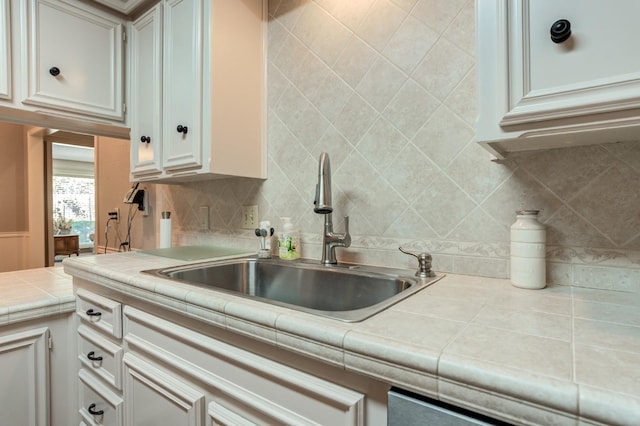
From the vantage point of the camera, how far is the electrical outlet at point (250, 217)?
5.08 feet

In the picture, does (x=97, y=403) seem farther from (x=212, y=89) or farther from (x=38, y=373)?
(x=212, y=89)

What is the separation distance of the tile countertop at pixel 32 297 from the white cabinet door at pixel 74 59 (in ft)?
2.60

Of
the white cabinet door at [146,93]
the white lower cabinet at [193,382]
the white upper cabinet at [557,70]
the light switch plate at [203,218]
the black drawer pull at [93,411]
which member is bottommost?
the black drawer pull at [93,411]

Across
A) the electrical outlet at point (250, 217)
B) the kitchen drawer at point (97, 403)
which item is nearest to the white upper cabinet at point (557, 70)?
the electrical outlet at point (250, 217)

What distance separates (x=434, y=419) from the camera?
0.45 m

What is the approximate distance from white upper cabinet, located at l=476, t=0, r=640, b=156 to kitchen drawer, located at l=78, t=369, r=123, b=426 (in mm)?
1366

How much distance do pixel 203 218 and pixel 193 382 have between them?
3.63ft

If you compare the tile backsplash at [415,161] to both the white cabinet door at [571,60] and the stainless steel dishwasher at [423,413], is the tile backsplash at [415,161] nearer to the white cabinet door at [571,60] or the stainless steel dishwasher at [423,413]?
the white cabinet door at [571,60]

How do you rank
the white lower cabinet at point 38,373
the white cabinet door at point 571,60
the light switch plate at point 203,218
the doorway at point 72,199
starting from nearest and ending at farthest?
1. the white cabinet door at point 571,60
2. the white lower cabinet at point 38,373
3. the light switch plate at point 203,218
4. the doorway at point 72,199

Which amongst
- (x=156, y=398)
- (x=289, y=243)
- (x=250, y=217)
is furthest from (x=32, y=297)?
(x=289, y=243)

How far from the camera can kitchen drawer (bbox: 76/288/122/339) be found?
41.8 inches

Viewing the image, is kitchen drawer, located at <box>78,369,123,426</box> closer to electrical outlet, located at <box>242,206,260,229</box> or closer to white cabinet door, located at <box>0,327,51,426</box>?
white cabinet door, located at <box>0,327,51,426</box>

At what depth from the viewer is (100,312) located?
1.15 metres

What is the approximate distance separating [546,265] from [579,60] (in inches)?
20.5
